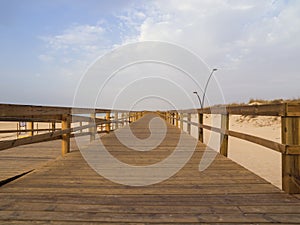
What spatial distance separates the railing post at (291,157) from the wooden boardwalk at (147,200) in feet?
0.38

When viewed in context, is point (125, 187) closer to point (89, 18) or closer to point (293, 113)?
point (293, 113)

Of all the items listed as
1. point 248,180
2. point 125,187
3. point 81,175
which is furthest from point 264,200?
point 81,175

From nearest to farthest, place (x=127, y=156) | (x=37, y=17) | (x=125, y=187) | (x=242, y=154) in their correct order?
1. (x=125, y=187)
2. (x=127, y=156)
3. (x=37, y=17)
4. (x=242, y=154)

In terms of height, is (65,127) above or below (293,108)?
below

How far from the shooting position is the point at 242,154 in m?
11.6

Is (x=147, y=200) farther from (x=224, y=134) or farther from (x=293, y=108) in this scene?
(x=224, y=134)

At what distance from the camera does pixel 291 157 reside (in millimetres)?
2334

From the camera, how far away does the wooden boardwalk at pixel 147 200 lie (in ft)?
6.04

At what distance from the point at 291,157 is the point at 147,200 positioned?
4.43 ft

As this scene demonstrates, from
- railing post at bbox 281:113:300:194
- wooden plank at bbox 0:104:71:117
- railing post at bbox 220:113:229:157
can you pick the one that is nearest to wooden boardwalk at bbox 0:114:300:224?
railing post at bbox 281:113:300:194

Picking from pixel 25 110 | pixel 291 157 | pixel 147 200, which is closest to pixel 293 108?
pixel 291 157

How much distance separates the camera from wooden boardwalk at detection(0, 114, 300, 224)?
184cm

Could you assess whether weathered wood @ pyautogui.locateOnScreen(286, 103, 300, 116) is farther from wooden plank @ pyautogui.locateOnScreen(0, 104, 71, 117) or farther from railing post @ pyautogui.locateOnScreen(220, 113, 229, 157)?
wooden plank @ pyautogui.locateOnScreen(0, 104, 71, 117)

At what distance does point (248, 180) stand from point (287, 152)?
743 millimetres
